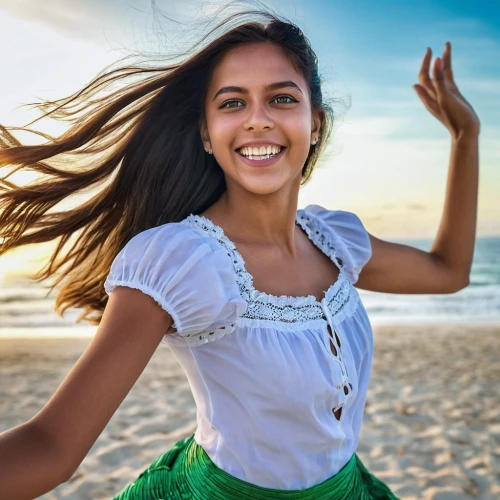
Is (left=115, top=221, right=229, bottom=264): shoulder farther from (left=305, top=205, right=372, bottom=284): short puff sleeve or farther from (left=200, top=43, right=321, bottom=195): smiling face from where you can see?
(left=305, top=205, right=372, bottom=284): short puff sleeve

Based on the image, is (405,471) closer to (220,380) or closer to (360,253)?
(360,253)

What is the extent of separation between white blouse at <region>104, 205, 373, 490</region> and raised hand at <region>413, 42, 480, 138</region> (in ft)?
3.10

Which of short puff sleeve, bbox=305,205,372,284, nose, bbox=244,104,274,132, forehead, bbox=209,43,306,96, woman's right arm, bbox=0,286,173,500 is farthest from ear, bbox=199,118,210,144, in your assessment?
woman's right arm, bbox=0,286,173,500

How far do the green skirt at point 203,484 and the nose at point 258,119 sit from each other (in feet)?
2.92

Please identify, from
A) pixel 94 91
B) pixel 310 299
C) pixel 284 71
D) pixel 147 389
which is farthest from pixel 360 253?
pixel 147 389

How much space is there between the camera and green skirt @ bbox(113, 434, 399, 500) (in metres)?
1.87

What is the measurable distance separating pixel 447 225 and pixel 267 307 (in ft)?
3.31

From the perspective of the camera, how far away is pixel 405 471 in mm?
4805

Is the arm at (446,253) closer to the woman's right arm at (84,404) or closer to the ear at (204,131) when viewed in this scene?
the ear at (204,131)

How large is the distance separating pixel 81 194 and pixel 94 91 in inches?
13.0

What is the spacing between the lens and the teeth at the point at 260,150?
197 cm

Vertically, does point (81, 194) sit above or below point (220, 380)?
above

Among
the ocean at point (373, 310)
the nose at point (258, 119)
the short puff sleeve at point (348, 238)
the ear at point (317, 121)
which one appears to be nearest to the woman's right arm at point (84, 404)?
the nose at point (258, 119)

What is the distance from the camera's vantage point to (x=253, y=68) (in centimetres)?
200
